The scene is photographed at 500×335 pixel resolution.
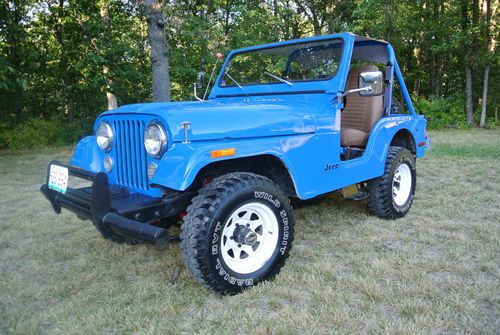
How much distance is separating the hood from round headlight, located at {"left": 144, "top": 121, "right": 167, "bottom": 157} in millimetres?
69

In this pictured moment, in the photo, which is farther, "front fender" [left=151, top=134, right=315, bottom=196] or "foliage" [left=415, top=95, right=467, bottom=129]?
"foliage" [left=415, top=95, right=467, bottom=129]

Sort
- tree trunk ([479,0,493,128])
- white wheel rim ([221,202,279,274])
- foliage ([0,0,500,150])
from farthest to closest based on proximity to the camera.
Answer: tree trunk ([479,0,493,128]) → foliage ([0,0,500,150]) → white wheel rim ([221,202,279,274])

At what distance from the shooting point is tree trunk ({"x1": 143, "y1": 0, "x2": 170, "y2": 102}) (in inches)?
282

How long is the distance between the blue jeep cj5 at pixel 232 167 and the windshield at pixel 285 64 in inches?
0.5

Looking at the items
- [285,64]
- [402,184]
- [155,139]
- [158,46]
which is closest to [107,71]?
[158,46]

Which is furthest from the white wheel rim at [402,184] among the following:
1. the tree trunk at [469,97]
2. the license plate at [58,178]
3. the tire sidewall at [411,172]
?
the tree trunk at [469,97]

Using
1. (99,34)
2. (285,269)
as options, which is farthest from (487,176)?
(99,34)

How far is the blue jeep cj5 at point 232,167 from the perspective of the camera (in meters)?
2.38

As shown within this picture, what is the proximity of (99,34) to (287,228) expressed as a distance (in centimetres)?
1178

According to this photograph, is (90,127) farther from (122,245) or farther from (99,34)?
(122,245)

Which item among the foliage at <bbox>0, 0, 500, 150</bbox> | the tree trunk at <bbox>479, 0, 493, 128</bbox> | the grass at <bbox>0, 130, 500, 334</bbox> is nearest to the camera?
the grass at <bbox>0, 130, 500, 334</bbox>

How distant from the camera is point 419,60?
780 inches

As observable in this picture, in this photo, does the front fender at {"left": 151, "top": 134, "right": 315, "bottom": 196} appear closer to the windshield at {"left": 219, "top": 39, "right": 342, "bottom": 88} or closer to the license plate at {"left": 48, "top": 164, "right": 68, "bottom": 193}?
the license plate at {"left": 48, "top": 164, "right": 68, "bottom": 193}

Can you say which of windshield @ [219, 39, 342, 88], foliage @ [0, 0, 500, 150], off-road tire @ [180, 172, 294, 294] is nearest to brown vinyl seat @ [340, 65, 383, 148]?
windshield @ [219, 39, 342, 88]
